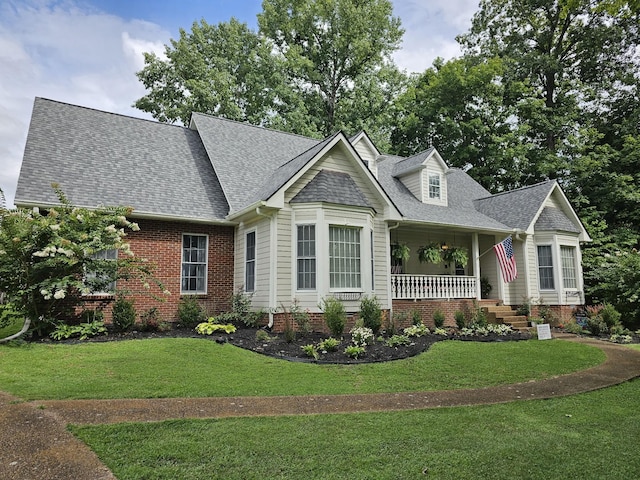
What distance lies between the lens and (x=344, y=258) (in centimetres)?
1269

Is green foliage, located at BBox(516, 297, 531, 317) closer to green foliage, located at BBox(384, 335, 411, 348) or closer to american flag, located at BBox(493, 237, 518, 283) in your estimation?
american flag, located at BBox(493, 237, 518, 283)

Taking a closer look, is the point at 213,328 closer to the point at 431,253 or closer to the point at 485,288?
the point at 431,253

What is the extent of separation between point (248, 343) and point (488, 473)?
7.08m

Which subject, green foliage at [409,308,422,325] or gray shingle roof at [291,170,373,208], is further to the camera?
green foliage at [409,308,422,325]

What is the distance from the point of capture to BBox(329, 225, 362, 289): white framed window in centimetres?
1249

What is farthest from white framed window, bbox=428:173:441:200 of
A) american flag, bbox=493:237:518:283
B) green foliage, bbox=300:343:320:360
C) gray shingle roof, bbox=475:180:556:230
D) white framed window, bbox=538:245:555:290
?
green foliage, bbox=300:343:320:360

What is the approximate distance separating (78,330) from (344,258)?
6932 millimetres

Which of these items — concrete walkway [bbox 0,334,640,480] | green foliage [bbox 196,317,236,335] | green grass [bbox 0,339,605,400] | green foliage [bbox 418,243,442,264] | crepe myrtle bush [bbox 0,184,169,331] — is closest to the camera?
concrete walkway [bbox 0,334,640,480]

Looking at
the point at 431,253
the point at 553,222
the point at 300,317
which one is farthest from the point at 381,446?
the point at 553,222

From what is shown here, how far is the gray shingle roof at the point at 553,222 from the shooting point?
1775cm

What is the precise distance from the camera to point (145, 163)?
14.9m

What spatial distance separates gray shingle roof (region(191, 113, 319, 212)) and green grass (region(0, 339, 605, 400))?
19.9 feet

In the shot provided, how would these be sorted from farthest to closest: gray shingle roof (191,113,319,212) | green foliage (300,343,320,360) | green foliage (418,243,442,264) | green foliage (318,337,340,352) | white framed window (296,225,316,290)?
green foliage (418,243,442,264), gray shingle roof (191,113,319,212), white framed window (296,225,316,290), green foliage (318,337,340,352), green foliage (300,343,320,360)

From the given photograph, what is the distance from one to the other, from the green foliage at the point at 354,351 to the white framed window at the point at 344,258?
3091mm
